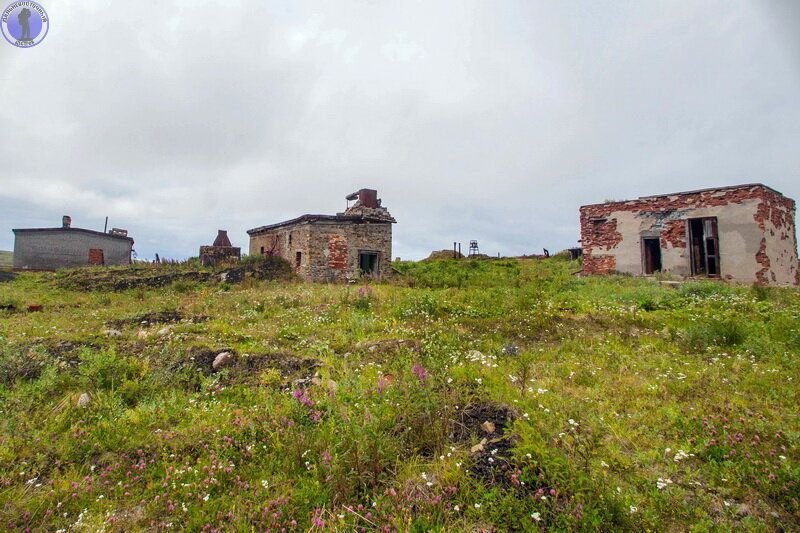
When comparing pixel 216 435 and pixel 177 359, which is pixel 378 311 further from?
pixel 216 435

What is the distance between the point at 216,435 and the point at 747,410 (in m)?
5.86

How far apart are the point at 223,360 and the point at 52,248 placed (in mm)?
29348

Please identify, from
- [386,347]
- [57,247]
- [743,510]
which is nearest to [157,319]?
[386,347]

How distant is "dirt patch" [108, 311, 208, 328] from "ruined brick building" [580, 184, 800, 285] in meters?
17.1

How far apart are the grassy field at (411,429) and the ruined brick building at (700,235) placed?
917 centimetres

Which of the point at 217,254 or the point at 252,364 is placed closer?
the point at 252,364

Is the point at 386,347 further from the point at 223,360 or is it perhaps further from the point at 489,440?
the point at 489,440

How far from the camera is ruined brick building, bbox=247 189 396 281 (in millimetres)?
19938

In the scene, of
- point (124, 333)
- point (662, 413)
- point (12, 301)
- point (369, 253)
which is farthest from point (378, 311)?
point (12, 301)

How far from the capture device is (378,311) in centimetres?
1059

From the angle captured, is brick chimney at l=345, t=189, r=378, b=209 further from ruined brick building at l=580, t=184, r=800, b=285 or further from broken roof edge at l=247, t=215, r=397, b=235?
ruined brick building at l=580, t=184, r=800, b=285

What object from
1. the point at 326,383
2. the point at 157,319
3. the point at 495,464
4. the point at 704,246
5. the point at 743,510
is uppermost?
the point at 704,246

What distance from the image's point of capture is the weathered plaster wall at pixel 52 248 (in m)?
26.5

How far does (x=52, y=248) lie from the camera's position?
26.9 meters
